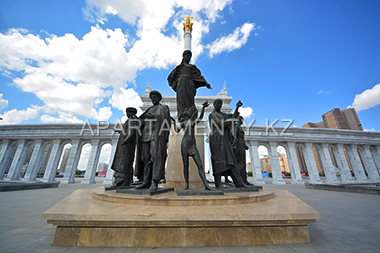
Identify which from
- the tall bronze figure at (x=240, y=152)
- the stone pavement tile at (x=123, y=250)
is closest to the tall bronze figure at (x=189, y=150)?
the stone pavement tile at (x=123, y=250)

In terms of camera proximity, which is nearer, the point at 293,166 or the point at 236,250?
the point at 236,250

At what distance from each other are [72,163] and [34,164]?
5940 millimetres

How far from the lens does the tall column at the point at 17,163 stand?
23.6 meters

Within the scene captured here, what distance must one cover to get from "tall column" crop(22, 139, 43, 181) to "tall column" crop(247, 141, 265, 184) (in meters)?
34.5

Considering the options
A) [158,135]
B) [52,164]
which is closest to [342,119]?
[158,135]

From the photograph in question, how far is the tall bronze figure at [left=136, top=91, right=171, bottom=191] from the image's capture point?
4332mm

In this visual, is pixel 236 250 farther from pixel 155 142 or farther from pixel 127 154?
pixel 127 154

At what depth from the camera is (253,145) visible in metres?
24.4

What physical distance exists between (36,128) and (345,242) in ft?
119

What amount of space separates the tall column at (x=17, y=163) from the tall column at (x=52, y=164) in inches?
201

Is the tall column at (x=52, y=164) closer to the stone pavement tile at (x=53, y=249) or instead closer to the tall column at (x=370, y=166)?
the stone pavement tile at (x=53, y=249)

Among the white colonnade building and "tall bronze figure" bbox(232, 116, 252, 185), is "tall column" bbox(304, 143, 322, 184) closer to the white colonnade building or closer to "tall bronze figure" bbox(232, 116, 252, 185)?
the white colonnade building

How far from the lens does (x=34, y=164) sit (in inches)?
932

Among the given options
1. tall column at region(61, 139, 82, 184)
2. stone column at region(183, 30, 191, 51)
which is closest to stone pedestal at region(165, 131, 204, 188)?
stone column at region(183, 30, 191, 51)
